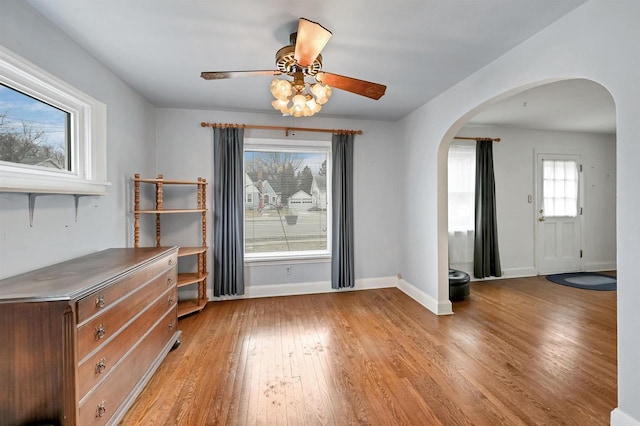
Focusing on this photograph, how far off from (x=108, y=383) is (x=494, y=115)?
5.06m

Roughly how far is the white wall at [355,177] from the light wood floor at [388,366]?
0.53 meters

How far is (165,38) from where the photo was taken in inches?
81.4

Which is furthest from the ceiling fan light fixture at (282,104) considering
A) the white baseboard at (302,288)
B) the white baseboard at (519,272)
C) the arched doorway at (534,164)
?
the white baseboard at (519,272)

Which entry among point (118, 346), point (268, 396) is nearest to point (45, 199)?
point (118, 346)

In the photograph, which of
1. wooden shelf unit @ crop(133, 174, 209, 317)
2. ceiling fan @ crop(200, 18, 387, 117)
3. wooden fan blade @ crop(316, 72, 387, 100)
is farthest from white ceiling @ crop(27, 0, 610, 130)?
wooden shelf unit @ crop(133, 174, 209, 317)

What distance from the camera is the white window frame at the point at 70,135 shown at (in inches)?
61.1

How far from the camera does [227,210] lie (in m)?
3.62

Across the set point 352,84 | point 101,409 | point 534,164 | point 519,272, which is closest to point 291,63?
point 352,84

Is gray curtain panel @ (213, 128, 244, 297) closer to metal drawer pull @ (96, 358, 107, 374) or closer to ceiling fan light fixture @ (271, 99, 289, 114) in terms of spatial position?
ceiling fan light fixture @ (271, 99, 289, 114)

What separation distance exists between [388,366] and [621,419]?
1327 millimetres

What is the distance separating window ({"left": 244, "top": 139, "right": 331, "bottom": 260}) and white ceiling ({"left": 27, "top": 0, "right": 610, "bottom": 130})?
108 centimetres

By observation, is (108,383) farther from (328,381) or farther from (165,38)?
(165,38)

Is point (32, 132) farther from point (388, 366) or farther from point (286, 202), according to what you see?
point (388, 366)

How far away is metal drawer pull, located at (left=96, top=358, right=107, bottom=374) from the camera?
1.45 m
